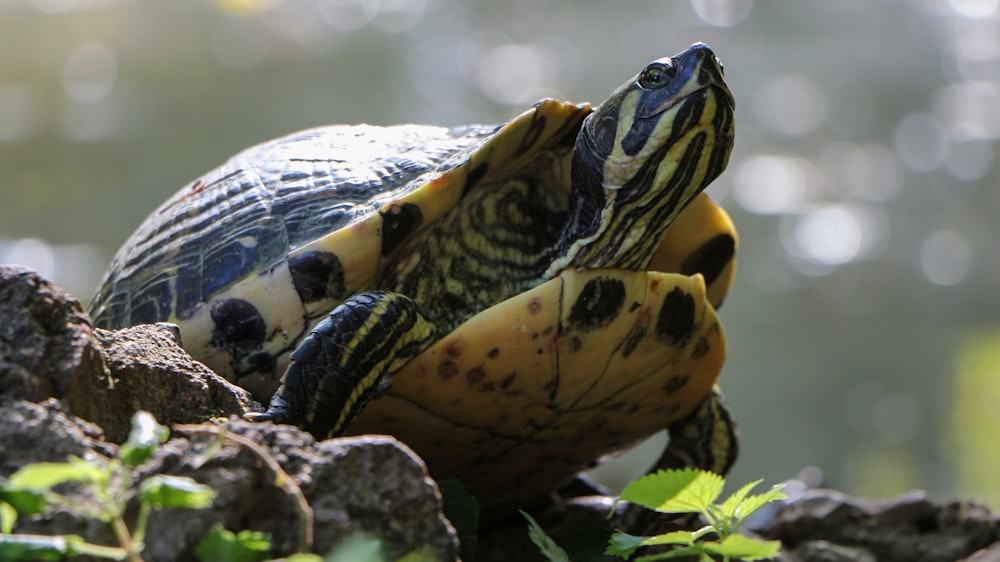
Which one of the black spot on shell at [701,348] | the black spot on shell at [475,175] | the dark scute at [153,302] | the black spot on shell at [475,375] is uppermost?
the black spot on shell at [475,175]

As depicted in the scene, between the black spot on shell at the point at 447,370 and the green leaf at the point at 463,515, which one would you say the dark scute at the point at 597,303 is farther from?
the green leaf at the point at 463,515

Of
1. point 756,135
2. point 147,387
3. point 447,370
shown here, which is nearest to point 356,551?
point 147,387

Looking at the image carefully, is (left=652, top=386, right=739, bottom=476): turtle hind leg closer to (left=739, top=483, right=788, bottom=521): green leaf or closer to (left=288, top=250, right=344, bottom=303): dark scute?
(left=288, top=250, right=344, bottom=303): dark scute

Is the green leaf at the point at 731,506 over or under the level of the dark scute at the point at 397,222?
under

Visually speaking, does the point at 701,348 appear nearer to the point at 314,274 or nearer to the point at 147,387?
the point at 314,274

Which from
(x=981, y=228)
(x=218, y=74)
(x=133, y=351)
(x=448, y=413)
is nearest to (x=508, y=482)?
(x=448, y=413)

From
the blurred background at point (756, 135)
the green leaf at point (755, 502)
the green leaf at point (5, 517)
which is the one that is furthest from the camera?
the blurred background at point (756, 135)

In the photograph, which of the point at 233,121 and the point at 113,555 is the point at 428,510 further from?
the point at 233,121

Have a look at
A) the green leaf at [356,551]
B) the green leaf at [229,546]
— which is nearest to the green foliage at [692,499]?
the green leaf at [356,551]
